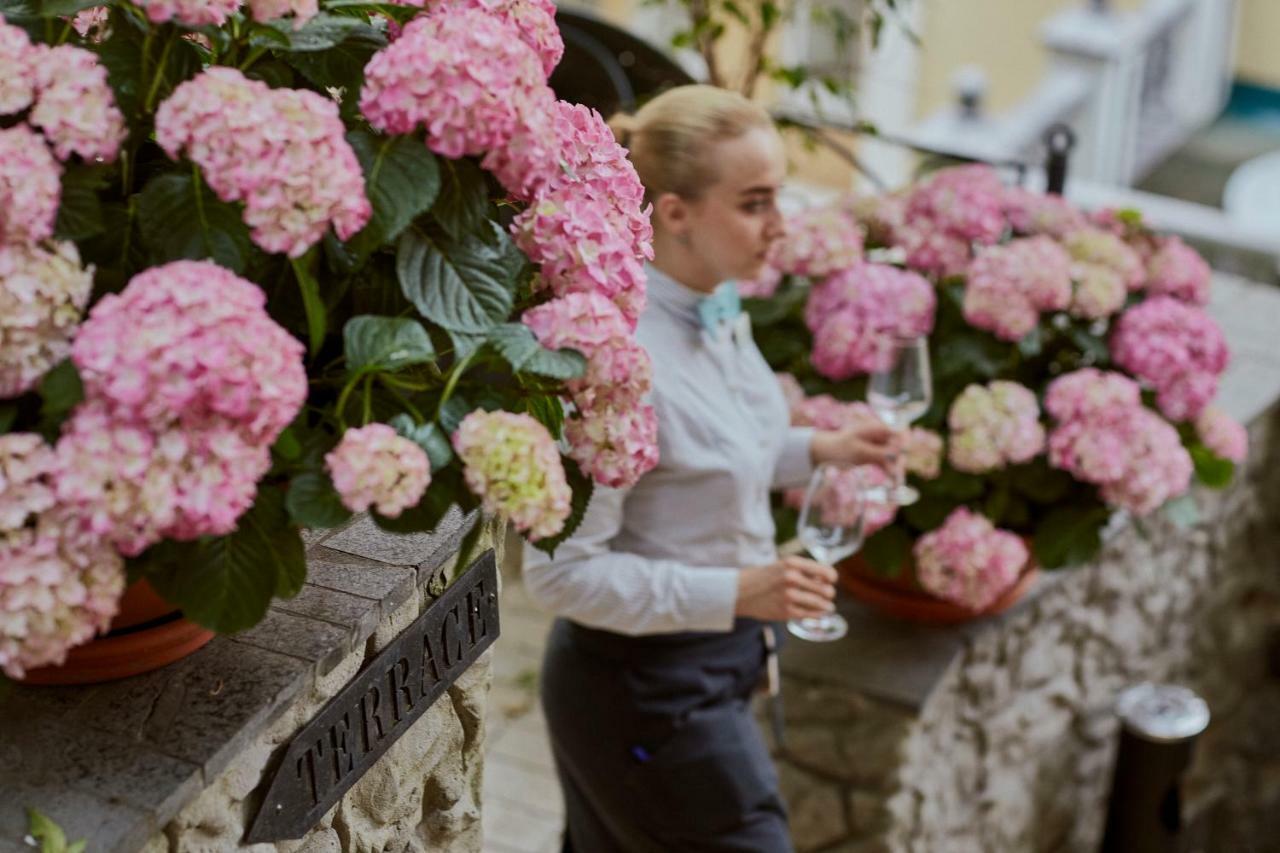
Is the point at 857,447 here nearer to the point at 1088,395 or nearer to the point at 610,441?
the point at 1088,395

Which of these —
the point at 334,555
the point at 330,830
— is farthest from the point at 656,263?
the point at 330,830

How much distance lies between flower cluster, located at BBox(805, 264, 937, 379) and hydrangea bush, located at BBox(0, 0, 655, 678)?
1.60 m

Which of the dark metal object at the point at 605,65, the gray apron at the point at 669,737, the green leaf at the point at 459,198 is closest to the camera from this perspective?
the green leaf at the point at 459,198

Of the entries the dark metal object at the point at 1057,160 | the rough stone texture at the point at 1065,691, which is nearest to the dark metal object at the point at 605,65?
Answer: the dark metal object at the point at 1057,160

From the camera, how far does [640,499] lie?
8.04 feet

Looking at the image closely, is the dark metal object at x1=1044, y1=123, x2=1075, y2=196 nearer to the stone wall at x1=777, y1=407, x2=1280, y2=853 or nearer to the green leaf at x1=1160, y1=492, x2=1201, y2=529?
the stone wall at x1=777, y1=407, x2=1280, y2=853

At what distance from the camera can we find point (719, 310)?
248 cm

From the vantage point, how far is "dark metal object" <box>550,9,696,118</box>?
14.8ft

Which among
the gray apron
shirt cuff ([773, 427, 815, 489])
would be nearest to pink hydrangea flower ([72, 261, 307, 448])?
the gray apron

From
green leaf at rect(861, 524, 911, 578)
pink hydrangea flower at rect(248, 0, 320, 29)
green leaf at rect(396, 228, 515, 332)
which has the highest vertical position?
pink hydrangea flower at rect(248, 0, 320, 29)

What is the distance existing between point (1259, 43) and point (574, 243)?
11155 millimetres

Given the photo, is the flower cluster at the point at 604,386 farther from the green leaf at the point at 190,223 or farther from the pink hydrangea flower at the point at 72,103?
the pink hydrangea flower at the point at 72,103

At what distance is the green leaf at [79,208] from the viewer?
4.02 ft

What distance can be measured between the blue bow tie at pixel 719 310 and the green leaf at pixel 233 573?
1225 millimetres
